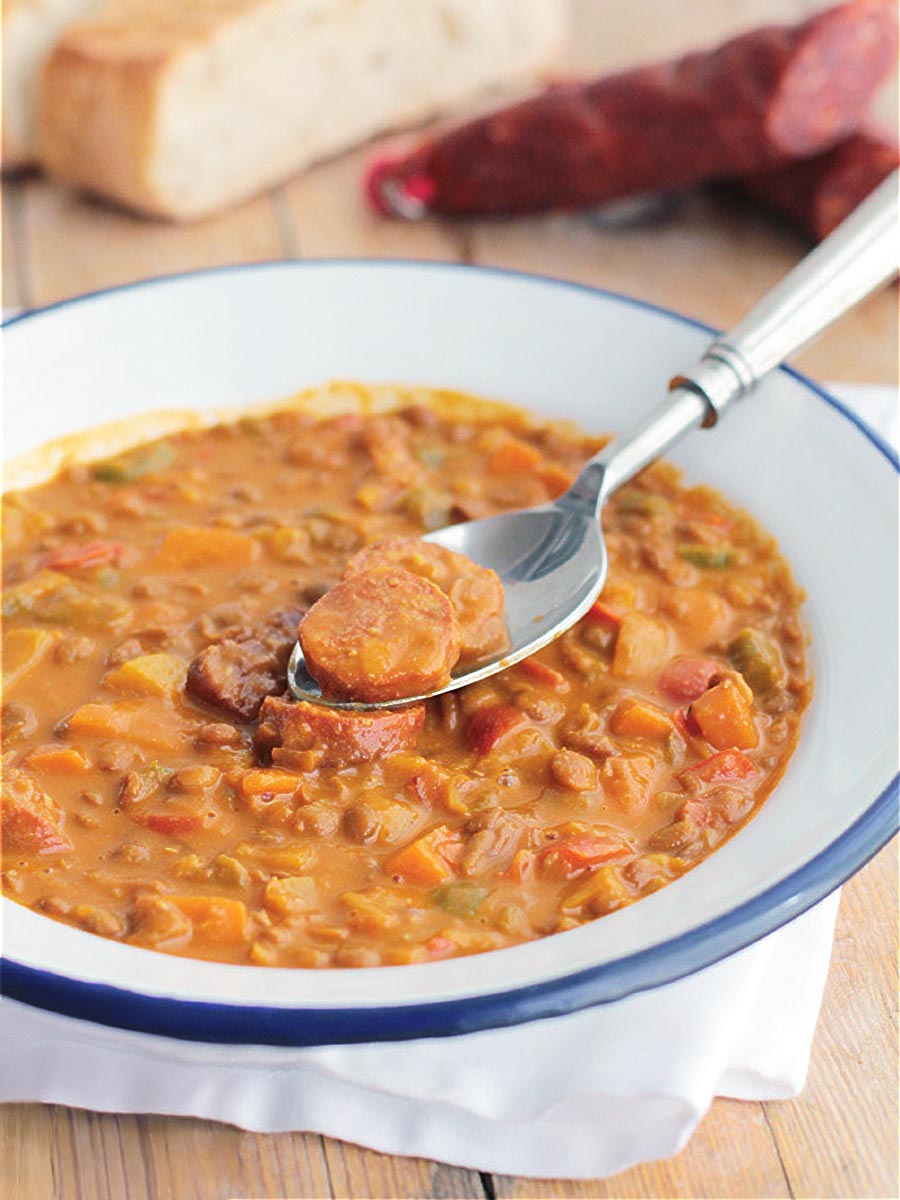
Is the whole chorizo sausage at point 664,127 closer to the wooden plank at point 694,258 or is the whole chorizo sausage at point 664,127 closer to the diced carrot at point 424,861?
the wooden plank at point 694,258

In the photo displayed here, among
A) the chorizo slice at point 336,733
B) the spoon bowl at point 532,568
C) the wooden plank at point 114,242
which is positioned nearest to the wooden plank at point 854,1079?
the spoon bowl at point 532,568

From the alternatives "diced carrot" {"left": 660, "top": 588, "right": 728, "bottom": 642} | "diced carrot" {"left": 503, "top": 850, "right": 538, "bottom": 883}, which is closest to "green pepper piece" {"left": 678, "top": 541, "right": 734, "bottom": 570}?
"diced carrot" {"left": 660, "top": 588, "right": 728, "bottom": 642}

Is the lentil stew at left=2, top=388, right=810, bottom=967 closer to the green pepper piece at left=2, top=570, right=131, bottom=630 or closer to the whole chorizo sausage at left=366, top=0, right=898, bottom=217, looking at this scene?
the green pepper piece at left=2, top=570, right=131, bottom=630

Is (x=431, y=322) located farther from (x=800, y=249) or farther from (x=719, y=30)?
(x=719, y=30)

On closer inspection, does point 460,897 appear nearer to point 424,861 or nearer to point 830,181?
point 424,861

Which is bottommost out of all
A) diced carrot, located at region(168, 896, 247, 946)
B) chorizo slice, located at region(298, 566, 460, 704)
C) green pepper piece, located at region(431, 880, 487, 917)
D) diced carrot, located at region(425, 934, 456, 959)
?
diced carrot, located at region(168, 896, 247, 946)

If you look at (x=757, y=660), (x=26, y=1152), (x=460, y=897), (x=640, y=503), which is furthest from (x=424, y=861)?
(x=640, y=503)
